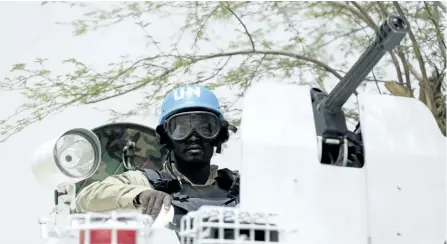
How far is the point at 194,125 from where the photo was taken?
12.2ft

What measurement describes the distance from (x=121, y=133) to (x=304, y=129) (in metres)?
1.78

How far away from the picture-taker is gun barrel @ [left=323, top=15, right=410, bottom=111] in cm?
274

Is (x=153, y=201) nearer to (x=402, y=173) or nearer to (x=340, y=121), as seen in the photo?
(x=340, y=121)

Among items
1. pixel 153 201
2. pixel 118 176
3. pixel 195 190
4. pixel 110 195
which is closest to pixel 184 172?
pixel 195 190

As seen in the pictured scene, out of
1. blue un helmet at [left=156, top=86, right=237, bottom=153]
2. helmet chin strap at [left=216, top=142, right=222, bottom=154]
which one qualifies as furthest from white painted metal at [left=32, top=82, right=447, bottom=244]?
helmet chin strap at [left=216, top=142, right=222, bottom=154]

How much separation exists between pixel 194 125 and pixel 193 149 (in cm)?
10

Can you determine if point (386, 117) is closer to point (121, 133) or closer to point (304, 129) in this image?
point (304, 129)

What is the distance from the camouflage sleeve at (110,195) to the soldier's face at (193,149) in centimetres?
21

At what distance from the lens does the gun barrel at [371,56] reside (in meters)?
2.74

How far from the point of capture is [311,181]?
2809 millimetres

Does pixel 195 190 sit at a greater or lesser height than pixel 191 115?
lesser

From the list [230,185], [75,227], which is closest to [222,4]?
[230,185]

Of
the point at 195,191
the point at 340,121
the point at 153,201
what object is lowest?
the point at 153,201

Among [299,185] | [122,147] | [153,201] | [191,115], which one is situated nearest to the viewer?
[299,185]
